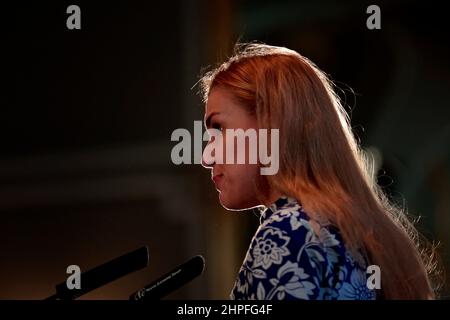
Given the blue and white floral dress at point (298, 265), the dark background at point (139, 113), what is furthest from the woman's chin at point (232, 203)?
the dark background at point (139, 113)

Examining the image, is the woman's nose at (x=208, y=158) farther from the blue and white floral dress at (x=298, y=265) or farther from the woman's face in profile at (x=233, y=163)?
the blue and white floral dress at (x=298, y=265)

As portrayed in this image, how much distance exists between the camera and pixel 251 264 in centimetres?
89

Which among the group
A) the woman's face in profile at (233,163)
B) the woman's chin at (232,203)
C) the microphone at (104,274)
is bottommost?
the microphone at (104,274)

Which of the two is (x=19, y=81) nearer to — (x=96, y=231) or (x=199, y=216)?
(x=96, y=231)

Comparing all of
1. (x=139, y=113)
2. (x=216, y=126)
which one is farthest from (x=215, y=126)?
(x=139, y=113)

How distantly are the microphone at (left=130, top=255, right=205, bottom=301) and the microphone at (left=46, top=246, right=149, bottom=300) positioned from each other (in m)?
0.08

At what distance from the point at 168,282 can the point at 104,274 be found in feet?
0.36

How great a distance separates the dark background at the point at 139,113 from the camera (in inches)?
92.2

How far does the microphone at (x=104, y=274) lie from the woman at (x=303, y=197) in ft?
0.49

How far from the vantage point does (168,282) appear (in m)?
0.94

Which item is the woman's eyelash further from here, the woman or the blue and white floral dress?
the blue and white floral dress

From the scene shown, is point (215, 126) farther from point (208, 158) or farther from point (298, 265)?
point (298, 265)

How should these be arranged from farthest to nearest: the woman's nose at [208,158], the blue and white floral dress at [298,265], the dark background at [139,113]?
the dark background at [139,113] → the woman's nose at [208,158] → the blue and white floral dress at [298,265]
